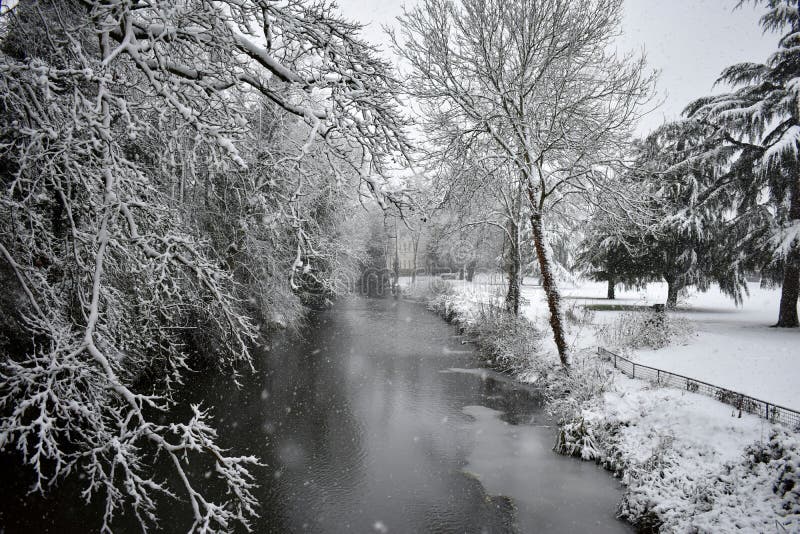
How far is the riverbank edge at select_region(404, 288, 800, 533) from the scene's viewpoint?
5.33 metres

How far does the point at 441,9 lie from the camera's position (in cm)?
1118

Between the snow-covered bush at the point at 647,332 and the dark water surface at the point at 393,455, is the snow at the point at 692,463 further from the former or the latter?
the snow-covered bush at the point at 647,332

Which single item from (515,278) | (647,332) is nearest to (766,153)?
(647,332)

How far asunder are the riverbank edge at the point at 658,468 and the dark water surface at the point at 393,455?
0.39 meters

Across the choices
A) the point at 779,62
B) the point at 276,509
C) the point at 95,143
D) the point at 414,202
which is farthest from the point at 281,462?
the point at 779,62

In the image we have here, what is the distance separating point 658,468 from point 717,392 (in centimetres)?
239

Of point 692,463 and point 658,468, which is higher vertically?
point 692,463

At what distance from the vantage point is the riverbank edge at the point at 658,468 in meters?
5.33

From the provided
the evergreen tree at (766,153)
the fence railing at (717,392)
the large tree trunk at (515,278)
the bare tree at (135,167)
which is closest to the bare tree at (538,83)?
the fence railing at (717,392)

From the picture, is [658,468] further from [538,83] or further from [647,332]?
[538,83]

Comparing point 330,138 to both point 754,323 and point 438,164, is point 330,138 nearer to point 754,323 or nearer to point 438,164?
point 438,164

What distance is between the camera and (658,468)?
6922mm

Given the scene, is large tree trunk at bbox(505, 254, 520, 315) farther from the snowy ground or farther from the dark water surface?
the dark water surface

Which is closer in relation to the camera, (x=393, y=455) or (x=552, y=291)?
(x=393, y=455)
